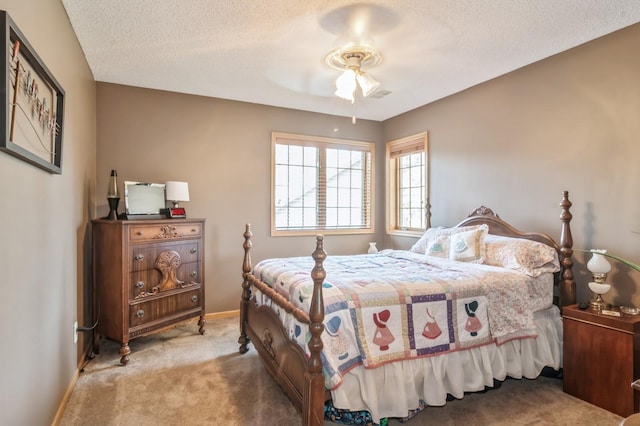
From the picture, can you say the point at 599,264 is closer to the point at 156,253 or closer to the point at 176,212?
the point at 156,253

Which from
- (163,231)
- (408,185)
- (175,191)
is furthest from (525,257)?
(175,191)

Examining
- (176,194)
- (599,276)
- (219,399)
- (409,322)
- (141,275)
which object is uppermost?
(176,194)

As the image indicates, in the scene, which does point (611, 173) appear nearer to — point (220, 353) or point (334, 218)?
point (334, 218)

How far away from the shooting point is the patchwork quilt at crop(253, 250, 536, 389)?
1.96m

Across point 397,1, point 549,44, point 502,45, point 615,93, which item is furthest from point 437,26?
point 615,93

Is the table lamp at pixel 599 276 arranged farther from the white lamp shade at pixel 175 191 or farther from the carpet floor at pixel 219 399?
the white lamp shade at pixel 175 191

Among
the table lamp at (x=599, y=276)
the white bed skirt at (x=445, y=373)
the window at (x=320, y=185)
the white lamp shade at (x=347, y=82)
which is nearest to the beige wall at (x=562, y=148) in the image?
the table lamp at (x=599, y=276)

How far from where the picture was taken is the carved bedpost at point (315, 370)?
1.80 metres

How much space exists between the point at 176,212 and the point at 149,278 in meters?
0.77

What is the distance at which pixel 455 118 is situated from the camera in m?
4.02

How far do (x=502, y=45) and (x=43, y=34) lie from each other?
10.2 feet

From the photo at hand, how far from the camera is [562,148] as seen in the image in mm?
2957

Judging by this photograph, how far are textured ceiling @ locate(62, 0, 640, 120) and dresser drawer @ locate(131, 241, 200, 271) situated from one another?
1663mm

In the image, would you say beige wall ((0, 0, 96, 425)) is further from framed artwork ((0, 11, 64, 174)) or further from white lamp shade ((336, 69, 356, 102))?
white lamp shade ((336, 69, 356, 102))
